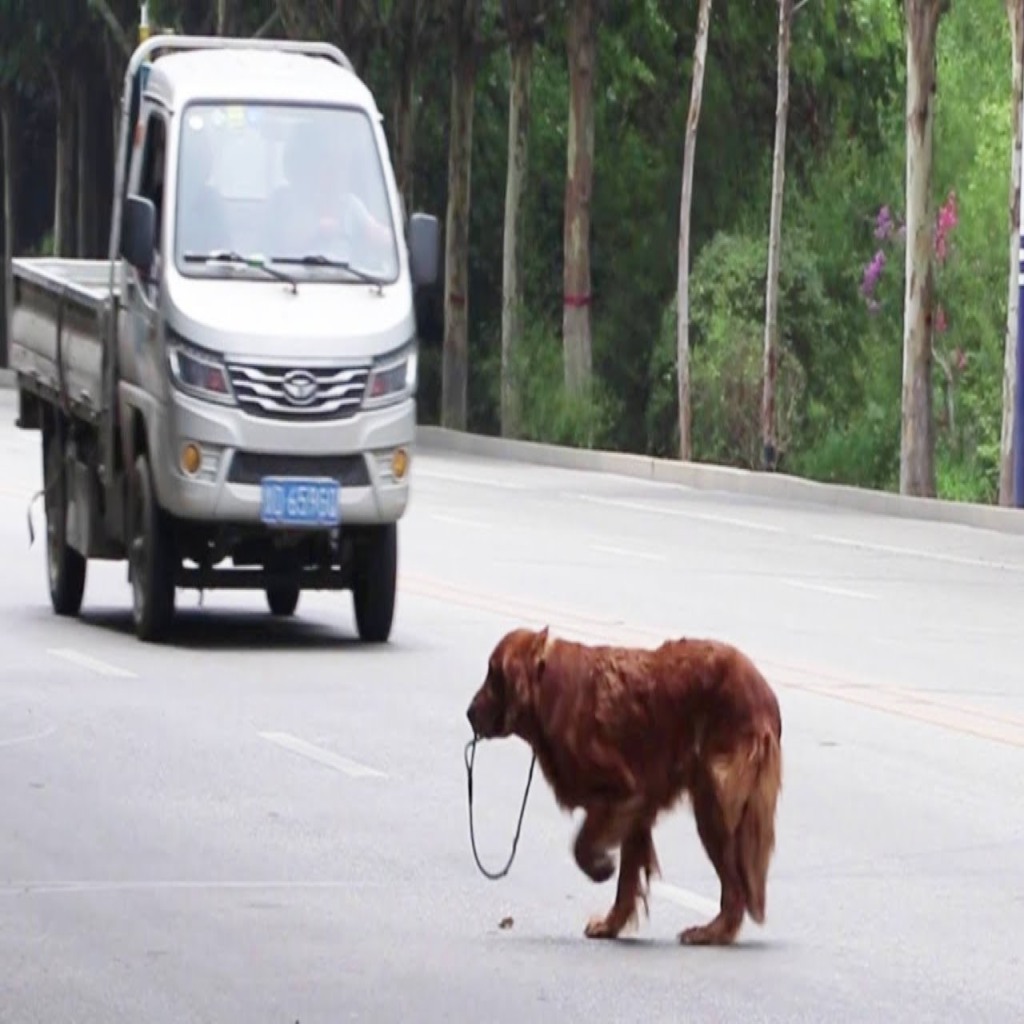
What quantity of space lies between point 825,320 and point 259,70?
31647 mm

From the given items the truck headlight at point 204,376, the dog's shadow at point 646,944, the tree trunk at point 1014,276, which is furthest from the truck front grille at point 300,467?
the tree trunk at point 1014,276

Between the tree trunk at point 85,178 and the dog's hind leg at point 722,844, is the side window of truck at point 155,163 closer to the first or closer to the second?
the dog's hind leg at point 722,844

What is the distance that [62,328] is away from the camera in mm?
20812

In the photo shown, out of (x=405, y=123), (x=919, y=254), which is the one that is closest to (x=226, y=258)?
(x=919, y=254)

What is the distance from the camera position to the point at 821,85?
2148 inches

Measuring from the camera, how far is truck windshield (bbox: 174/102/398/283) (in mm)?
19188

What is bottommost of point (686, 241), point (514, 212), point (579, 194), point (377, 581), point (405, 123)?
point (514, 212)

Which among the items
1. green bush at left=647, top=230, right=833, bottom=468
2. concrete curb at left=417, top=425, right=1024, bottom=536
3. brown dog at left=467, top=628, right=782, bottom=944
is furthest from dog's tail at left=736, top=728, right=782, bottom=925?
green bush at left=647, top=230, right=833, bottom=468

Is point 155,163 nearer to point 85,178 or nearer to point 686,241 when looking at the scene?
point 686,241

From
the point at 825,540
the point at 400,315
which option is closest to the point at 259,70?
the point at 400,315

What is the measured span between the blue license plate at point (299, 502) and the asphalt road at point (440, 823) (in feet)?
2.25

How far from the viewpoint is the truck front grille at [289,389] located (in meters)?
18.6

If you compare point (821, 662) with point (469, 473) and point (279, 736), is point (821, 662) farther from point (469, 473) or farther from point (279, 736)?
point (469, 473)

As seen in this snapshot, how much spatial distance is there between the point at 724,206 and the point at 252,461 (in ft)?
124
